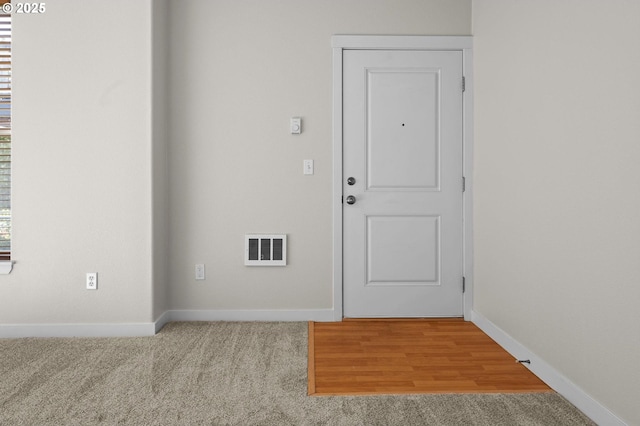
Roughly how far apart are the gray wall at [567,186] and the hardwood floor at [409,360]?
0.22 meters

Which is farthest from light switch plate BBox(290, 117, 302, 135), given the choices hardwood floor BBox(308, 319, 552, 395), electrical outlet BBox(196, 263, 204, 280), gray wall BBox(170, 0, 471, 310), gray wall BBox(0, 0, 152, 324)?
hardwood floor BBox(308, 319, 552, 395)

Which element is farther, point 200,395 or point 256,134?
Answer: point 256,134

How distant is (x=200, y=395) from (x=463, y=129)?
8.45ft

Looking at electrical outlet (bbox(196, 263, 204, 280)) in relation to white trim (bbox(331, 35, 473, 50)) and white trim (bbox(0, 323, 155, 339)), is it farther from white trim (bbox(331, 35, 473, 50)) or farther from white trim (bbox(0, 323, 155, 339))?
white trim (bbox(331, 35, 473, 50))

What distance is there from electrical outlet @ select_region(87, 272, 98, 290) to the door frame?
167cm

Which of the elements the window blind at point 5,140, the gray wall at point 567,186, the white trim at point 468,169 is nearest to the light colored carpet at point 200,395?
the gray wall at point 567,186

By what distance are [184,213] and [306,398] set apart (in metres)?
1.84

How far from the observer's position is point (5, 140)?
3.34m

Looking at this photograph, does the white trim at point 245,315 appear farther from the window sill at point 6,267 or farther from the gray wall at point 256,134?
the window sill at point 6,267

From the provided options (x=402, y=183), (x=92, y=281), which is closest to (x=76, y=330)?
(x=92, y=281)

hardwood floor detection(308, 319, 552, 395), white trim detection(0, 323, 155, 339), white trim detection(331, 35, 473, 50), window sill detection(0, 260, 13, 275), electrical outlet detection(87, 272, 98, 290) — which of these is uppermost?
white trim detection(331, 35, 473, 50)

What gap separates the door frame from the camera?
3473 millimetres

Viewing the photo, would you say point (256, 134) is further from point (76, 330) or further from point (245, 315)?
point (76, 330)

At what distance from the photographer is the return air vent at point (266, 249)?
11.5ft
